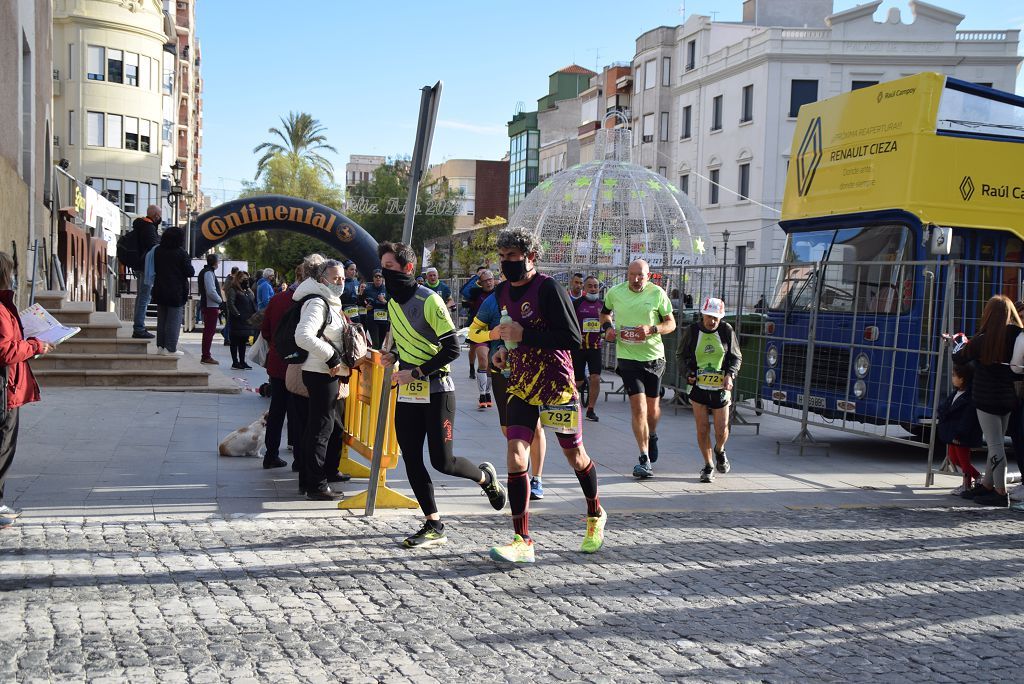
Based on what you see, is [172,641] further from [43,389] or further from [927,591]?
[43,389]

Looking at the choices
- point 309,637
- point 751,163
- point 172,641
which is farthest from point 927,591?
point 751,163

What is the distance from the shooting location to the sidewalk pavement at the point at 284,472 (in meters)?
7.48

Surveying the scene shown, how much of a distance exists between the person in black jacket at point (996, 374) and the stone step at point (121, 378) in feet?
32.5

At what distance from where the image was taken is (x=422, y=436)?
6.54m

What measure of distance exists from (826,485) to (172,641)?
638cm

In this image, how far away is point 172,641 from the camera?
459 centimetres

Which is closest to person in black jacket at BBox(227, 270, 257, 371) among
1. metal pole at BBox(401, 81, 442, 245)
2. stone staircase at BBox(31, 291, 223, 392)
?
stone staircase at BBox(31, 291, 223, 392)

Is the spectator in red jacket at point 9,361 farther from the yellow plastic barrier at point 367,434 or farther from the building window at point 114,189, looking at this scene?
the building window at point 114,189

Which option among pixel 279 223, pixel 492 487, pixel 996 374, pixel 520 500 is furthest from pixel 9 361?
pixel 279 223

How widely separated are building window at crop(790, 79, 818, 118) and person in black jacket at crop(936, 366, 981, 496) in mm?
37840

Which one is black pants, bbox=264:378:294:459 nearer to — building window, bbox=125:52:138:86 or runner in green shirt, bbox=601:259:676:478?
runner in green shirt, bbox=601:259:676:478

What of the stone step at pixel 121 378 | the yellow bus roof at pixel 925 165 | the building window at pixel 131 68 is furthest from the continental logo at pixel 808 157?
the building window at pixel 131 68

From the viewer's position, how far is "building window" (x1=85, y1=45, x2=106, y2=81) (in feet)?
151

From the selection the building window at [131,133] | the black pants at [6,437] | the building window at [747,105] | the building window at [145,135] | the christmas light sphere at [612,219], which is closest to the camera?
the black pants at [6,437]
